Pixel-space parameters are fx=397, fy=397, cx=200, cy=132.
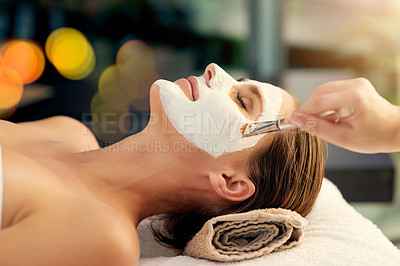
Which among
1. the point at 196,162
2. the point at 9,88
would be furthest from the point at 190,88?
the point at 9,88

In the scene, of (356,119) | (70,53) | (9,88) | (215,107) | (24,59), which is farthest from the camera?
(70,53)

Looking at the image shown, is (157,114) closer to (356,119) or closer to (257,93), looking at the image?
(257,93)

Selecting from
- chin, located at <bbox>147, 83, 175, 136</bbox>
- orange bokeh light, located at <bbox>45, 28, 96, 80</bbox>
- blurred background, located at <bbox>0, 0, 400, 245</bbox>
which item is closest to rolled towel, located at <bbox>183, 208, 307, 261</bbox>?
chin, located at <bbox>147, 83, 175, 136</bbox>

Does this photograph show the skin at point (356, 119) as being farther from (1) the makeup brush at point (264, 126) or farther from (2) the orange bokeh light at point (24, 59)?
(2) the orange bokeh light at point (24, 59)

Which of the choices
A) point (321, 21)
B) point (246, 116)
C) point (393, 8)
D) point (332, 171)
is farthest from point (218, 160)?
point (393, 8)

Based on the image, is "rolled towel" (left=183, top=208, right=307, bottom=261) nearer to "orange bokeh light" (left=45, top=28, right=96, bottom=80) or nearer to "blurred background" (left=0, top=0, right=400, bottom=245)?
"blurred background" (left=0, top=0, right=400, bottom=245)

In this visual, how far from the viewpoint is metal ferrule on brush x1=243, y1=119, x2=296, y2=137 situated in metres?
0.85

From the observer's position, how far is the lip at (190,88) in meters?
1.07

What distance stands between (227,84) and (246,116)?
11 cm

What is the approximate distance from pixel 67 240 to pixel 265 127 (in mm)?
495

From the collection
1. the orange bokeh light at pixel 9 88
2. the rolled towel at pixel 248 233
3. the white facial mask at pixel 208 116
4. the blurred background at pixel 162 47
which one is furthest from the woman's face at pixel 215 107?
the orange bokeh light at pixel 9 88

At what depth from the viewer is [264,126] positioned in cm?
93

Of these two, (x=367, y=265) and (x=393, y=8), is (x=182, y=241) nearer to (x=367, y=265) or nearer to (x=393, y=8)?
(x=367, y=265)

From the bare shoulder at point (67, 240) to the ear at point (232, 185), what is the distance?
0.29 meters
